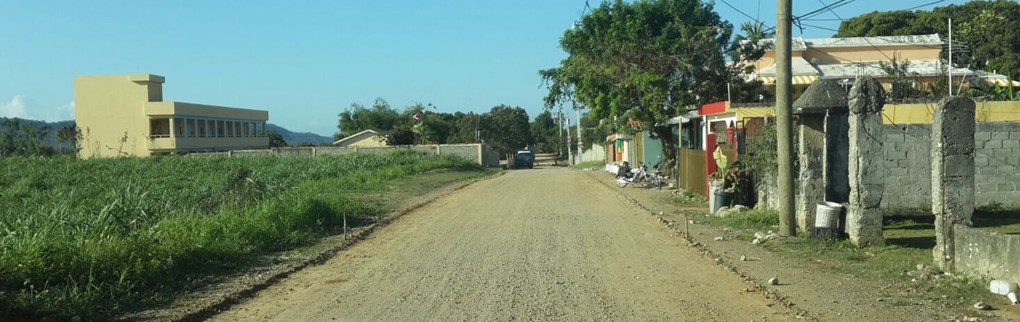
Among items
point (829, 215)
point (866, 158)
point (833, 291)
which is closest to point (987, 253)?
point (833, 291)

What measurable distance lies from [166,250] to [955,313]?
8.98 meters

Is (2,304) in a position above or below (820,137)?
below

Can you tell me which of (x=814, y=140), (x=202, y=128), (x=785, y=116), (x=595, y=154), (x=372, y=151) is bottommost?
(x=595, y=154)

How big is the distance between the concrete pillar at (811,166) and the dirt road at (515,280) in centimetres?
231

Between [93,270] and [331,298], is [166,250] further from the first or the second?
[331,298]

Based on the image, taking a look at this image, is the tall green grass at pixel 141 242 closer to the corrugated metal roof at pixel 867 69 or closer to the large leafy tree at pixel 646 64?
the large leafy tree at pixel 646 64

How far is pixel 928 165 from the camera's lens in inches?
603

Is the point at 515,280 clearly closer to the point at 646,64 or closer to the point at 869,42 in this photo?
the point at 646,64

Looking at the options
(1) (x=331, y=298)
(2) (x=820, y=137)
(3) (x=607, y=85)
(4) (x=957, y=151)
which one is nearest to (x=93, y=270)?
(1) (x=331, y=298)

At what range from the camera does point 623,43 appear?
31422mm

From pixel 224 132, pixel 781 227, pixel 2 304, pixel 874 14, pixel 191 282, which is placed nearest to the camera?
pixel 2 304

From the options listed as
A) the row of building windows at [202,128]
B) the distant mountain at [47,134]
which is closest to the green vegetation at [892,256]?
the row of building windows at [202,128]

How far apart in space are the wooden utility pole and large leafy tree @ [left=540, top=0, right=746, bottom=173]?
15457 mm

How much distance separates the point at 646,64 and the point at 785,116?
18059 millimetres
